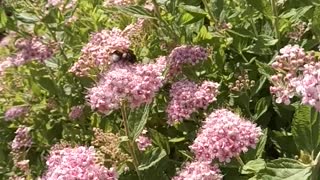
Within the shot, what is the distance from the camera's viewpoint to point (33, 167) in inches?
120

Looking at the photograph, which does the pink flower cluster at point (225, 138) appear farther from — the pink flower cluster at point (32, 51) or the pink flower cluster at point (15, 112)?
the pink flower cluster at point (15, 112)

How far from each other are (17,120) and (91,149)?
4.52ft

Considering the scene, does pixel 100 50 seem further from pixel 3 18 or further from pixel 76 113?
pixel 3 18

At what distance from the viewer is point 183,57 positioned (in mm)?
2527

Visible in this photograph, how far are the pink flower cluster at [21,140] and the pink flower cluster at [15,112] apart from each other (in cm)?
10

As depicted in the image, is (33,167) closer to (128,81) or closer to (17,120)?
(17,120)

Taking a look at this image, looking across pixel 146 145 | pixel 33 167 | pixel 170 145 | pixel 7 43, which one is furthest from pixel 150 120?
pixel 7 43

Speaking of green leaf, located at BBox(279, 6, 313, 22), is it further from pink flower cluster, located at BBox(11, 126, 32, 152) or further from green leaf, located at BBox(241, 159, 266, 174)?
pink flower cluster, located at BBox(11, 126, 32, 152)

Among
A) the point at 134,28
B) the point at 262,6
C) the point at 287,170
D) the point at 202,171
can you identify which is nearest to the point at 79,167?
the point at 202,171

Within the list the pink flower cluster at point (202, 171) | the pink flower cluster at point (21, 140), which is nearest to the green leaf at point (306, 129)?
the pink flower cluster at point (202, 171)

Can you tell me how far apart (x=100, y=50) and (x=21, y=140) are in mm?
896

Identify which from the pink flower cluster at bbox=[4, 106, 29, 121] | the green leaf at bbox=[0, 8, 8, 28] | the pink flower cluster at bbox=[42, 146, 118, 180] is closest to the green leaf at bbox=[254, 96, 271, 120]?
the pink flower cluster at bbox=[42, 146, 118, 180]

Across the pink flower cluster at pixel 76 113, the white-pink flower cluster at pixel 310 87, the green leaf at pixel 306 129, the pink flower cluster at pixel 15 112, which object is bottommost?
the pink flower cluster at pixel 15 112

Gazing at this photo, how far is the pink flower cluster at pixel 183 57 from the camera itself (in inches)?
99.4
